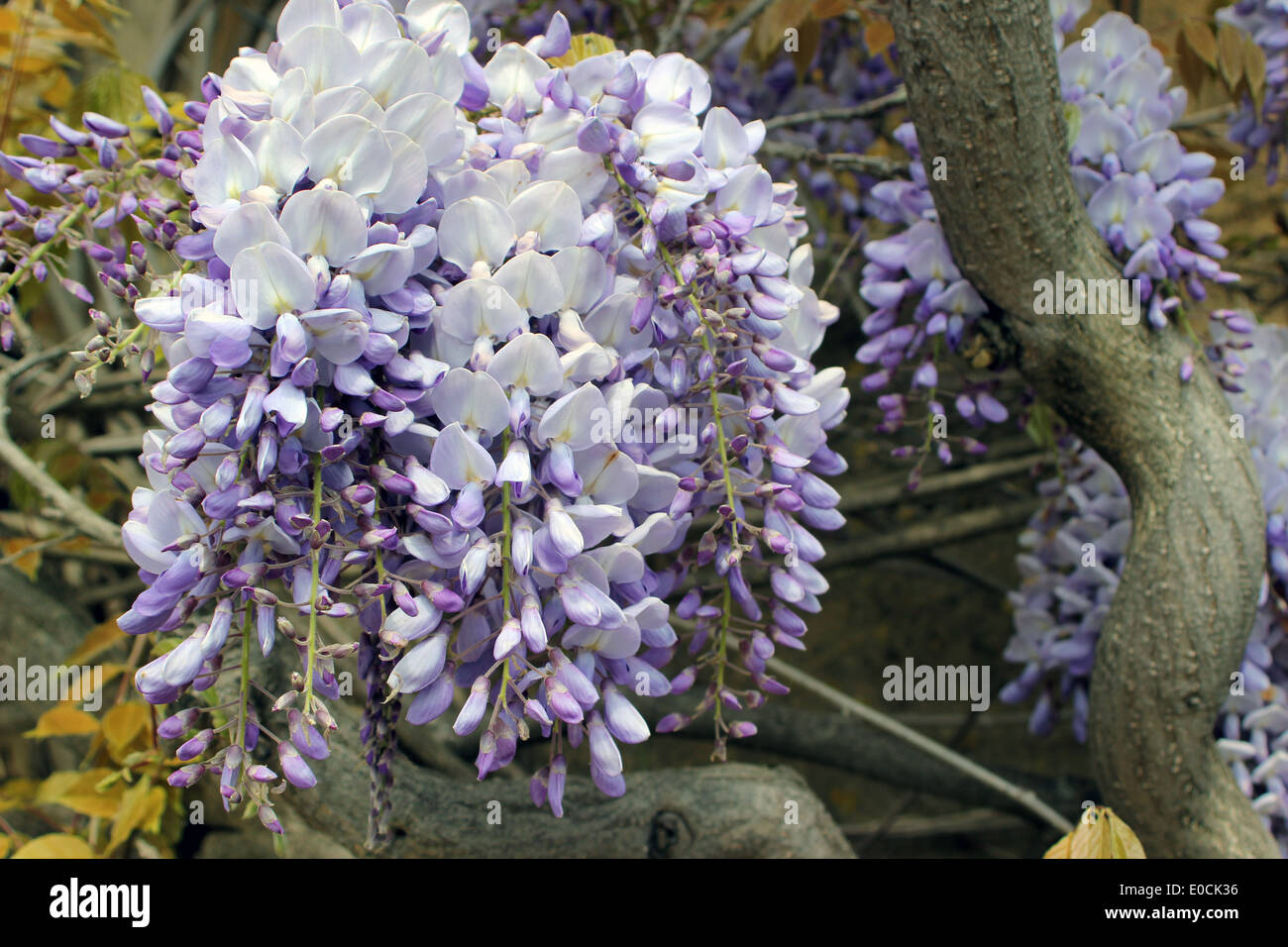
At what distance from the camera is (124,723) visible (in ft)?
3.29

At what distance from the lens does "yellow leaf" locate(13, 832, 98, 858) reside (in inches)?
35.0

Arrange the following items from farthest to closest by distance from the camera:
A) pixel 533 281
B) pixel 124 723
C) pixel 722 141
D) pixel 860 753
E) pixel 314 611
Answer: pixel 860 753, pixel 124 723, pixel 722 141, pixel 533 281, pixel 314 611

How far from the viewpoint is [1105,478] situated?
115cm

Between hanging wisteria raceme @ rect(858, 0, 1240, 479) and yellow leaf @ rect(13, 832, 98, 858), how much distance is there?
89 centimetres

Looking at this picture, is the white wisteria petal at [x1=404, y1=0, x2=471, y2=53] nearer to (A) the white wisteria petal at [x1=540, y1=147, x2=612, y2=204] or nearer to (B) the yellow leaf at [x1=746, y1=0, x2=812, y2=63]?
(A) the white wisteria petal at [x1=540, y1=147, x2=612, y2=204]

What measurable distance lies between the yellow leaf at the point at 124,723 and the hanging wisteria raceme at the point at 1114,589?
1.01 meters

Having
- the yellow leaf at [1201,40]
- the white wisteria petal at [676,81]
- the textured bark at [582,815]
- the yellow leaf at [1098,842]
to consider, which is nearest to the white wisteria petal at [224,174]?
the white wisteria petal at [676,81]

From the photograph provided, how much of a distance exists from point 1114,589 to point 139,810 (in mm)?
1085

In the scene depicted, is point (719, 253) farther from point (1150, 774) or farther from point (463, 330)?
point (1150, 774)

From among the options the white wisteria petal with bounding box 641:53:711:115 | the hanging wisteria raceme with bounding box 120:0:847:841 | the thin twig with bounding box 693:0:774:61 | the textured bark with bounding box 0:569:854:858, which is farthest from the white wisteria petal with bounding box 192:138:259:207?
the thin twig with bounding box 693:0:774:61

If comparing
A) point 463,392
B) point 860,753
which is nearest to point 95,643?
point 463,392

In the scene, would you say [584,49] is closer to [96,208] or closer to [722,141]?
[722,141]

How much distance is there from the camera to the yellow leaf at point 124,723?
39.2 inches
